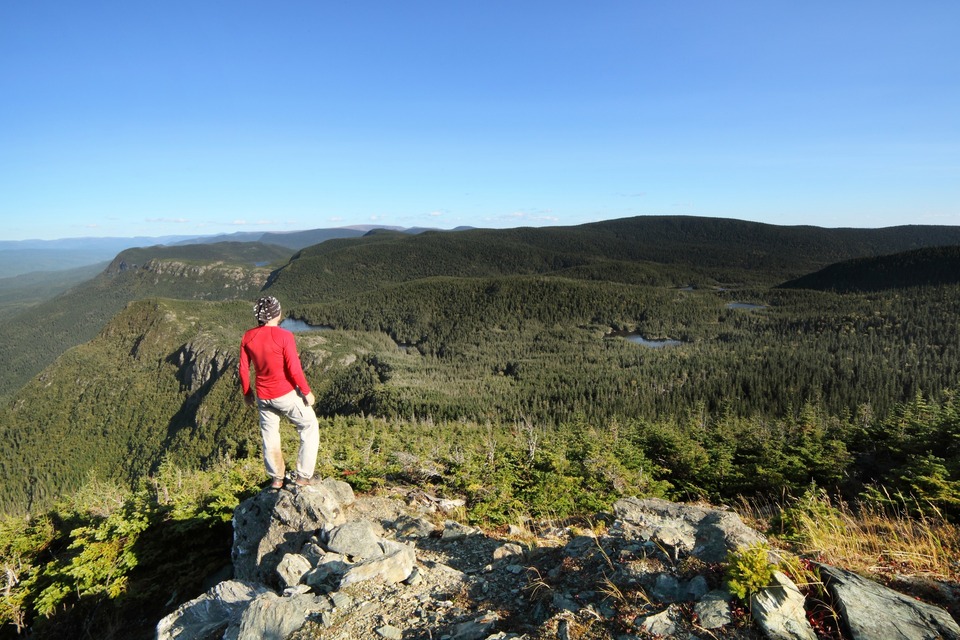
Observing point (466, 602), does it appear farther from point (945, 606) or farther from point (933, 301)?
point (933, 301)

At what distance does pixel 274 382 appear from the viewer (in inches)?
299

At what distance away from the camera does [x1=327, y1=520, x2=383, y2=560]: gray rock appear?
21.0ft

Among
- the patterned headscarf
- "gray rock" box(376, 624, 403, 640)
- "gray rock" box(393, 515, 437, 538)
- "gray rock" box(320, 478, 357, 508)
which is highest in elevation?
the patterned headscarf

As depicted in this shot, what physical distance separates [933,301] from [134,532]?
687 ft

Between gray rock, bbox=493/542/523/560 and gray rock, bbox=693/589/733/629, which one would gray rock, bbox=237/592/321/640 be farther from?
gray rock, bbox=693/589/733/629

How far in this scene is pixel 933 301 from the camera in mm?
145000

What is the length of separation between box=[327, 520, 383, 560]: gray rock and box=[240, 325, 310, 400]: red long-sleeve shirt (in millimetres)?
2505

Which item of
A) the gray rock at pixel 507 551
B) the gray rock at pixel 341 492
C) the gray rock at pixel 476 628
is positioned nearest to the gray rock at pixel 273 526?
the gray rock at pixel 341 492

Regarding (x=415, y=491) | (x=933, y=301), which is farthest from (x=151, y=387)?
(x=933, y=301)

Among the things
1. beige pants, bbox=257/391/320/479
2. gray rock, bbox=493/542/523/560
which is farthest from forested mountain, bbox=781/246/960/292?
beige pants, bbox=257/391/320/479

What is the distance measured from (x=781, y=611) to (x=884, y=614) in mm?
897

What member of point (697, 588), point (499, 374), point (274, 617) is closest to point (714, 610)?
point (697, 588)

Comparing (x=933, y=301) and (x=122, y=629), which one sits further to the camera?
(x=933, y=301)

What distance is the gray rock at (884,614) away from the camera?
3795mm
